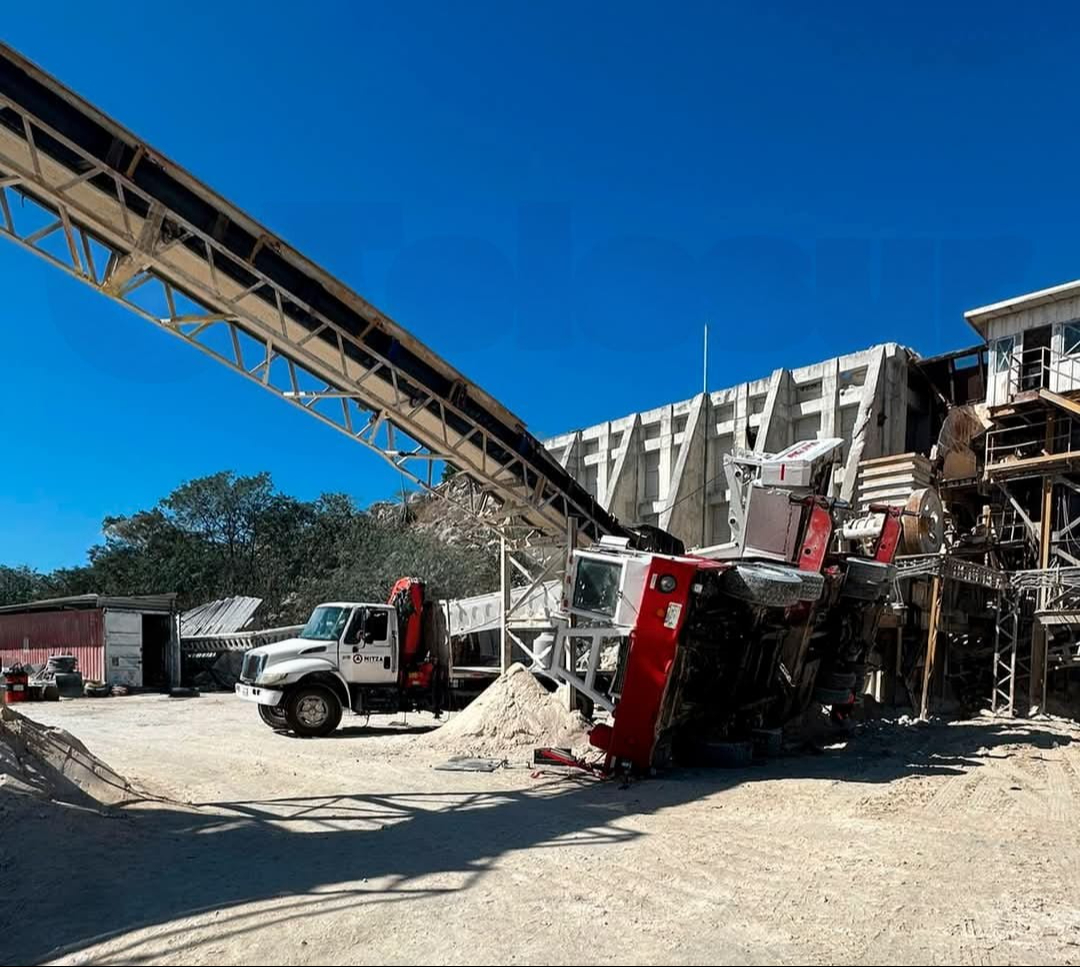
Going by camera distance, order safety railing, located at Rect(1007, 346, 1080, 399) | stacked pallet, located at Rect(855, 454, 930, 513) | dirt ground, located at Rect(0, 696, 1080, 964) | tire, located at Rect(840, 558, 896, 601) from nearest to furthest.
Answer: dirt ground, located at Rect(0, 696, 1080, 964), tire, located at Rect(840, 558, 896, 601), safety railing, located at Rect(1007, 346, 1080, 399), stacked pallet, located at Rect(855, 454, 930, 513)

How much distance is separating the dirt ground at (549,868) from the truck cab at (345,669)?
322 cm

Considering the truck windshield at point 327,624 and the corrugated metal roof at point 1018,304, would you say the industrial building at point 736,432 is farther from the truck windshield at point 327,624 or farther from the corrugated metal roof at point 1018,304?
the truck windshield at point 327,624

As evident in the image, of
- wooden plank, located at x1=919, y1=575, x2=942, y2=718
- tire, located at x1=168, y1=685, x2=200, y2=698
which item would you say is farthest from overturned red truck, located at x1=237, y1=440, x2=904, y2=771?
tire, located at x1=168, y1=685, x2=200, y2=698

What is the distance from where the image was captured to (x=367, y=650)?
14664 millimetres

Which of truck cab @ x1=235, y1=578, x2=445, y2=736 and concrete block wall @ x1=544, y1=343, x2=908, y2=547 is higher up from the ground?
concrete block wall @ x1=544, y1=343, x2=908, y2=547

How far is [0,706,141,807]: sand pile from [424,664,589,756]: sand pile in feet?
17.3

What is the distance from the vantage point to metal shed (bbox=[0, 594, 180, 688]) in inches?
997

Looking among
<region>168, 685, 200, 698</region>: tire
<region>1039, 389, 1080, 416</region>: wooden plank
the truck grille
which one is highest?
<region>1039, 389, 1080, 416</region>: wooden plank

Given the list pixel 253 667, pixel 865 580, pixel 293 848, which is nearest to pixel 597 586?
pixel 865 580

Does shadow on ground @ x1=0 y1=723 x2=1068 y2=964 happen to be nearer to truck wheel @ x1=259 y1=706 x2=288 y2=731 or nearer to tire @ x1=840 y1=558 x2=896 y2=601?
tire @ x1=840 y1=558 x2=896 y2=601

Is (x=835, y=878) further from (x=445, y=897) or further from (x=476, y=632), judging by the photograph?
(x=476, y=632)

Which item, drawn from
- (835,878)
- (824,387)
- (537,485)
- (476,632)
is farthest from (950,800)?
(824,387)

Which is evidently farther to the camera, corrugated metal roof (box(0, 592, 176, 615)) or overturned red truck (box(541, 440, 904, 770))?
corrugated metal roof (box(0, 592, 176, 615))

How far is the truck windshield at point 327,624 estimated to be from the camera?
1461 cm
